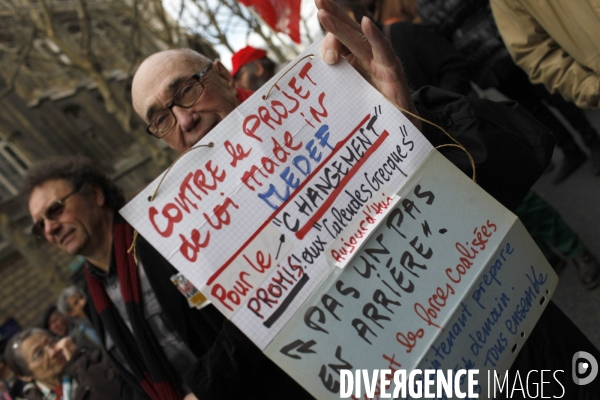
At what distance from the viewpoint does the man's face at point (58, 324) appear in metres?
5.71

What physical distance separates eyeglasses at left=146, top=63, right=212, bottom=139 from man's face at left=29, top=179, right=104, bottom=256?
0.75 m

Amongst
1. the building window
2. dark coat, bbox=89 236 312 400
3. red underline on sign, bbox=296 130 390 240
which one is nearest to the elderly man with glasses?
red underline on sign, bbox=296 130 390 240

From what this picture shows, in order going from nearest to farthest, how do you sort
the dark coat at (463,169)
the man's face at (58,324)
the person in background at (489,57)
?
1. the dark coat at (463,169)
2. the person in background at (489,57)
3. the man's face at (58,324)

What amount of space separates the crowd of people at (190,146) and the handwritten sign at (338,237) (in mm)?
148

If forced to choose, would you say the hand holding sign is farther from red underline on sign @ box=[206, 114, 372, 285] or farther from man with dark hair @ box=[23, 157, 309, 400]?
man with dark hair @ box=[23, 157, 309, 400]

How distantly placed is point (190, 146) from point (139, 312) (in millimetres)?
689

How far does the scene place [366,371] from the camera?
872 millimetres

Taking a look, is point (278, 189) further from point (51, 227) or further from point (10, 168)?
point (10, 168)

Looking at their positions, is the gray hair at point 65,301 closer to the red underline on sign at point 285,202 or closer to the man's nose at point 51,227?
the man's nose at point 51,227

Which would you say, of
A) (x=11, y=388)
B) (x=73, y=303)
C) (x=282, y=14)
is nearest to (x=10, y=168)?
(x=73, y=303)

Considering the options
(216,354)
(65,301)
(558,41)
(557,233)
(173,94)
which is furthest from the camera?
(65,301)

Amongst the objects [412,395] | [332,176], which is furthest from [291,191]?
[412,395]

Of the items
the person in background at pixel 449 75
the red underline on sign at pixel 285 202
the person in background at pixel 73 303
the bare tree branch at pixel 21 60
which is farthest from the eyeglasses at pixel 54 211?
the bare tree branch at pixel 21 60

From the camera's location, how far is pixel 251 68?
3.14 metres
